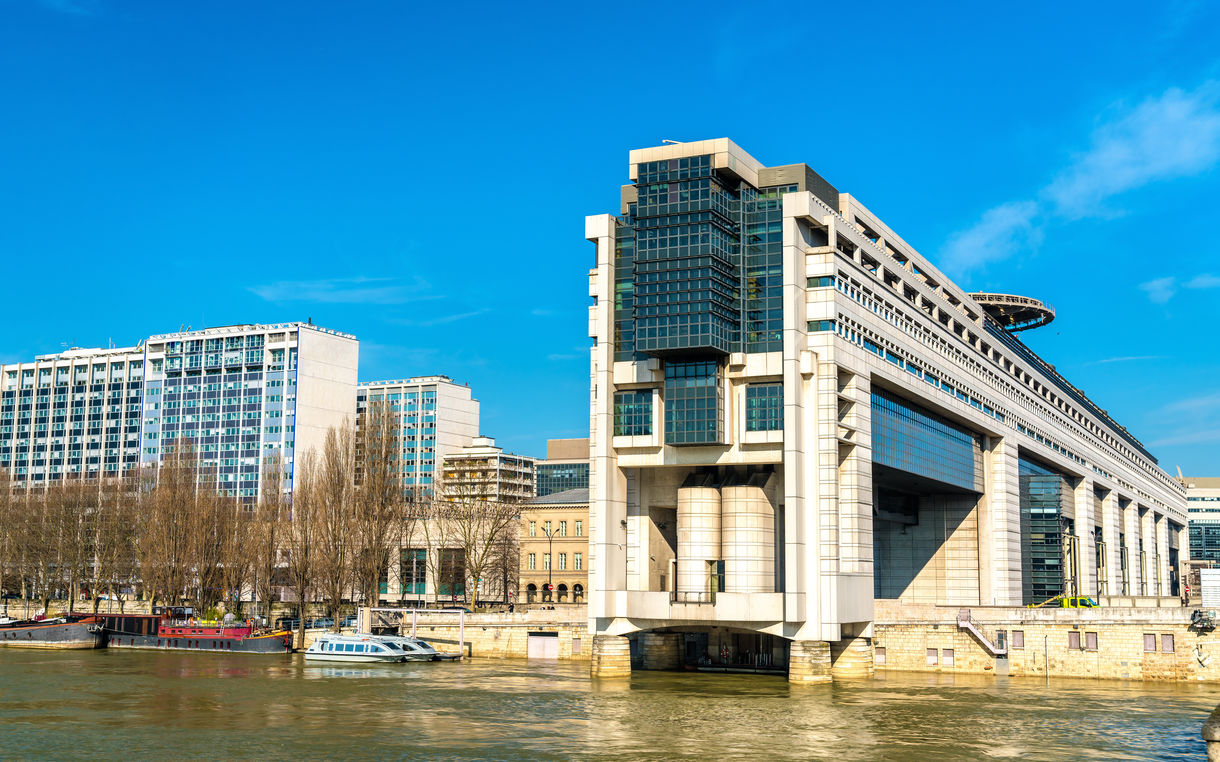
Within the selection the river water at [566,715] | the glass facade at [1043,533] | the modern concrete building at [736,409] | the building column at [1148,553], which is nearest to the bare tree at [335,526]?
the river water at [566,715]

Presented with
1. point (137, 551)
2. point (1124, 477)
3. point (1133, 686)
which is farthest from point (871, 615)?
point (1124, 477)

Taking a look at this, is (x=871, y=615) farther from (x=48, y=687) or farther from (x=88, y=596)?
(x=88, y=596)

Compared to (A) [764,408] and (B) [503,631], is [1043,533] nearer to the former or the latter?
(B) [503,631]

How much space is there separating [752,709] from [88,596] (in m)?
104

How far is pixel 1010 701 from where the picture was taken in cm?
6862

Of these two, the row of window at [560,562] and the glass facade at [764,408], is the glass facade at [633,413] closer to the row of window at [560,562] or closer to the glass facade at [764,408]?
the glass facade at [764,408]

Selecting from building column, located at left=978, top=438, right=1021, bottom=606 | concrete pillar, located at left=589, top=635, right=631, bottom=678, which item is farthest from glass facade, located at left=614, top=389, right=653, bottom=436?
building column, located at left=978, top=438, right=1021, bottom=606

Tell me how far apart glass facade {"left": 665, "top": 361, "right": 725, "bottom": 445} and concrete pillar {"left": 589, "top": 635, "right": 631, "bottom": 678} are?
13789 millimetres

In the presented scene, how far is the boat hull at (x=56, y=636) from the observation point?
113875 mm

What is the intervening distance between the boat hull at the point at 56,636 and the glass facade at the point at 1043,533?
91.8m

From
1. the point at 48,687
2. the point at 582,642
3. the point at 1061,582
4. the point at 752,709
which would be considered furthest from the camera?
the point at 1061,582

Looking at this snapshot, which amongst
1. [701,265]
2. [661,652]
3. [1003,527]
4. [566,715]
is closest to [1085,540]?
[1003,527]

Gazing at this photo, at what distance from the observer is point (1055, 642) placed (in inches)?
3285

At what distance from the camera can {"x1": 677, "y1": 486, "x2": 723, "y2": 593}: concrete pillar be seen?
83.2 metres
